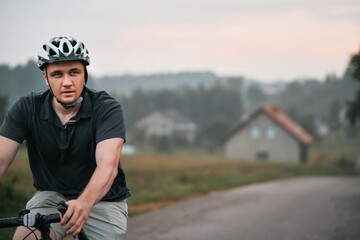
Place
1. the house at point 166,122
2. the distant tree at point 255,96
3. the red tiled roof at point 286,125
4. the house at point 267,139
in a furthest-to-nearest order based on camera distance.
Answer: the distant tree at point 255,96, the house at point 166,122, the house at point 267,139, the red tiled roof at point 286,125

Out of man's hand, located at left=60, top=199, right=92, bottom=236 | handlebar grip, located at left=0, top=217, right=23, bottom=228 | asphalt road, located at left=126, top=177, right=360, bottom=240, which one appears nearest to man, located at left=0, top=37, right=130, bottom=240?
handlebar grip, located at left=0, top=217, right=23, bottom=228

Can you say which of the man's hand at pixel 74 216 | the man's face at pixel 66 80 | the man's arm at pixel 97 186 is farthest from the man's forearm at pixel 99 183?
the man's face at pixel 66 80

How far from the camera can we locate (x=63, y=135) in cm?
370

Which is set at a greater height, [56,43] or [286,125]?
[56,43]

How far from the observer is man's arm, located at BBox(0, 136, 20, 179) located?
3666 mm

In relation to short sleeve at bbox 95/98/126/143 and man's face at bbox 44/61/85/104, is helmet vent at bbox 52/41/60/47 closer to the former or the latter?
man's face at bbox 44/61/85/104

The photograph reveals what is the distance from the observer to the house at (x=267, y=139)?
71.9 meters

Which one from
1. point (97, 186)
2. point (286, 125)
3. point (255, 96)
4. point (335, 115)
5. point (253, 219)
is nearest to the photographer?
point (97, 186)

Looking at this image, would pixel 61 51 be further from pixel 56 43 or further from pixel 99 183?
pixel 99 183

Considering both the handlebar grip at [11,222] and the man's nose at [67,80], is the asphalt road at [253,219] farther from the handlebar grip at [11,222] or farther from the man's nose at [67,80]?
the handlebar grip at [11,222]

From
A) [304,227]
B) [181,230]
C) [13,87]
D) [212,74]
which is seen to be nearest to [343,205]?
[304,227]

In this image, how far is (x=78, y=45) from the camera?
3.73 meters

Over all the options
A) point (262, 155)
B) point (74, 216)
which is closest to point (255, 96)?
point (262, 155)

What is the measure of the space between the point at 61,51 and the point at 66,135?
48 cm
